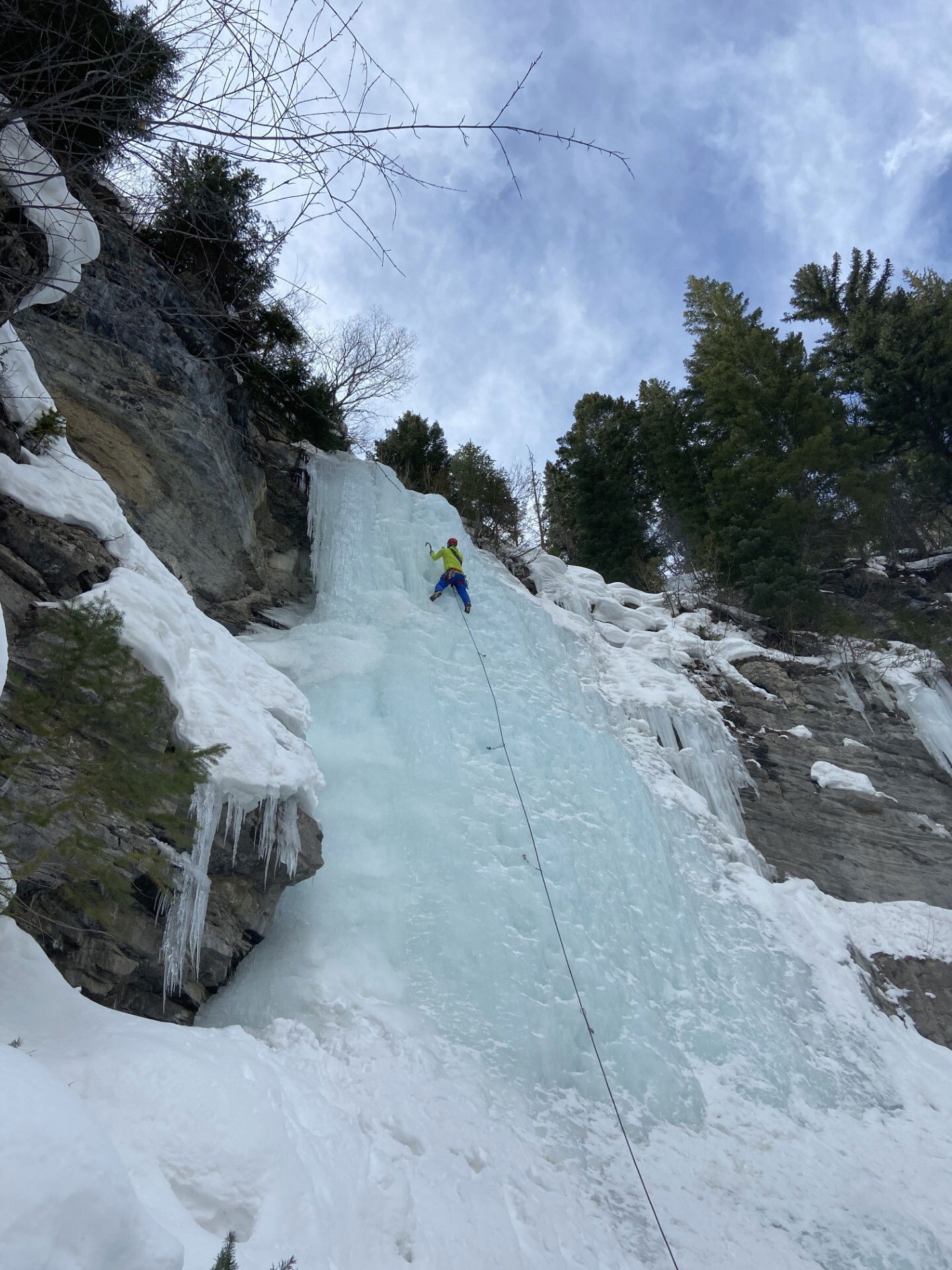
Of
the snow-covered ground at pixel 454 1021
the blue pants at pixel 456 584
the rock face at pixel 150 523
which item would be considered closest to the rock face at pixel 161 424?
the rock face at pixel 150 523

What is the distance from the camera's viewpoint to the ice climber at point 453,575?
9211mm

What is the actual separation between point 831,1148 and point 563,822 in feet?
9.61

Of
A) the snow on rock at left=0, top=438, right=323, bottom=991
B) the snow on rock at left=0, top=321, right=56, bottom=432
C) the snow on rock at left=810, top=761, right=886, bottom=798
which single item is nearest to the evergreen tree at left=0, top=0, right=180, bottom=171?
the snow on rock at left=0, top=438, right=323, bottom=991

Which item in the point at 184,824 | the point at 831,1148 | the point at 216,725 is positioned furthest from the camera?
the point at 831,1148

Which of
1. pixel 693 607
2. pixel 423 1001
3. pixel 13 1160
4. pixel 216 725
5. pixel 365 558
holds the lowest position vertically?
pixel 423 1001

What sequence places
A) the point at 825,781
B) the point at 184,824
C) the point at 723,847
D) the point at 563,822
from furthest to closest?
the point at 825,781
the point at 723,847
the point at 563,822
the point at 184,824

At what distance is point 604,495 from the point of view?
15516mm

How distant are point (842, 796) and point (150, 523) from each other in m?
8.24

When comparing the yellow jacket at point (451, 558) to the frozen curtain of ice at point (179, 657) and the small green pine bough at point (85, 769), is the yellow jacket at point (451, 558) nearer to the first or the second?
the frozen curtain of ice at point (179, 657)

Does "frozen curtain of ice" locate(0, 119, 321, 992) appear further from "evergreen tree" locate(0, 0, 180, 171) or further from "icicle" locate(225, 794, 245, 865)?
"evergreen tree" locate(0, 0, 180, 171)

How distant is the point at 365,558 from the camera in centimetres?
938

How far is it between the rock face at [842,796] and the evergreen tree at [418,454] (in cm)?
702

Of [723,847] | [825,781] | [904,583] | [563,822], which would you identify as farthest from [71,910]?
[904,583]

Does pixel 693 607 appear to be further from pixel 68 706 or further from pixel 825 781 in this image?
pixel 68 706
